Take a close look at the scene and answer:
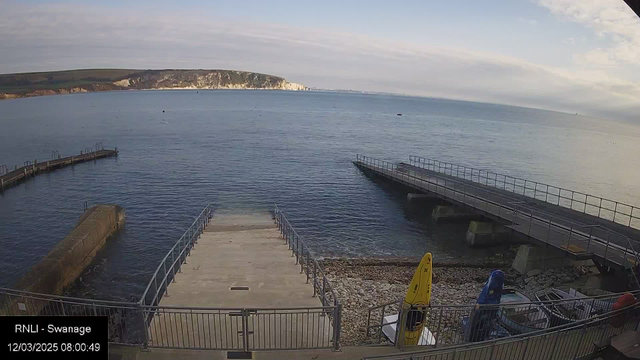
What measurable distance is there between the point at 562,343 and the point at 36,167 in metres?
55.8

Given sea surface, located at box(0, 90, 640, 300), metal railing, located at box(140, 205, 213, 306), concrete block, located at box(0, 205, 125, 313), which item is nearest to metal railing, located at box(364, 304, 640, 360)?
metal railing, located at box(140, 205, 213, 306)

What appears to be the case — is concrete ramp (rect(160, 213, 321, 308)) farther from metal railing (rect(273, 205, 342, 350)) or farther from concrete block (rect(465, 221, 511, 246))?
concrete block (rect(465, 221, 511, 246))

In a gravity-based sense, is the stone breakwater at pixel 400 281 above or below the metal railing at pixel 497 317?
below

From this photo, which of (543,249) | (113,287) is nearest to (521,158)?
(543,249)

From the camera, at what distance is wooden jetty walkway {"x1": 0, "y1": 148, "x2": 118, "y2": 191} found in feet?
139

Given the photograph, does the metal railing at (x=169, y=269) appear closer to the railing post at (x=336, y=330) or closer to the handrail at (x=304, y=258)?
the railing post at (x=336, y=330)

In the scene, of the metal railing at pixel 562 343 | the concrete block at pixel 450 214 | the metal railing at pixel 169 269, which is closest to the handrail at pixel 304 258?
A: the metal railing at pixel 562 343

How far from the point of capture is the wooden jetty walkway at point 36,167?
42.4 metres

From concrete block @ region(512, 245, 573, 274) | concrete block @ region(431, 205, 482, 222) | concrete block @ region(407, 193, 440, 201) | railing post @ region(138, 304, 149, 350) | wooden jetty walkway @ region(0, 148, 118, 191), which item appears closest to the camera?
railing post @ region(138, 304, 149, 350)

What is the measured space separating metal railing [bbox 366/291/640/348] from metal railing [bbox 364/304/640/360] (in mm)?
634

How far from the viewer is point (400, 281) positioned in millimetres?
21234

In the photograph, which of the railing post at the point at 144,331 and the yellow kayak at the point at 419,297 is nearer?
the railing post at the point at 144,331

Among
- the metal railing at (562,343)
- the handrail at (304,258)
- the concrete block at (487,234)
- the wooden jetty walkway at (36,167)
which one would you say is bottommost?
the wooden jetty walkway at (36,167)

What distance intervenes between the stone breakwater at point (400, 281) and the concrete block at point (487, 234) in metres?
3.23
